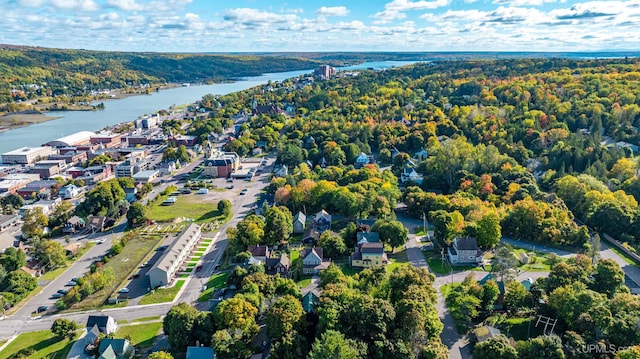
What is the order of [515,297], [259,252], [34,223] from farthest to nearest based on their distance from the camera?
1. [34,223]
2. [259,252]
3. [515,297]

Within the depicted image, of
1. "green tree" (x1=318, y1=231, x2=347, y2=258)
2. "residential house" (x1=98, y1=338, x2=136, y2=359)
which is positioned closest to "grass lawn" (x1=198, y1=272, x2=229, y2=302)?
"residential house" (x1=98, y1=338, x2=136, y2=359)

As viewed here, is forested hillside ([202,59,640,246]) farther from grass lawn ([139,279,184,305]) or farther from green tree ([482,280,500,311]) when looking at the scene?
grass lawn ([139,279,184,305])

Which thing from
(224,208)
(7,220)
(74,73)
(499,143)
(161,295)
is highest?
(74,73)

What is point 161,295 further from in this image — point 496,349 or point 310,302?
point 496,349

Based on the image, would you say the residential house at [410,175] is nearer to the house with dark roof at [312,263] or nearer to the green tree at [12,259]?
the house with dark roof at [312,263]

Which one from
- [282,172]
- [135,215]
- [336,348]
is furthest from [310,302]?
[282,172]

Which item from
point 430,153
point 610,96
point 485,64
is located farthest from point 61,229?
point 485,64

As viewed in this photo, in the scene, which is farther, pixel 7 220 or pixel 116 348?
pixel 7 220

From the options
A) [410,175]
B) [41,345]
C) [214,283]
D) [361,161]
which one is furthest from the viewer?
[361,161]
